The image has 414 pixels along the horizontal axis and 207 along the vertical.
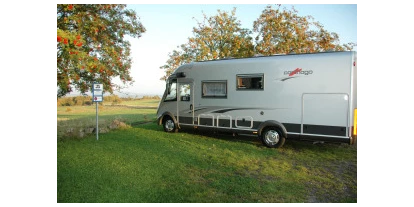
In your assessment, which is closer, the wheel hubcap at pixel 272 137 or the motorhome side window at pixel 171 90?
the wheel hubcap at pixel 272 137

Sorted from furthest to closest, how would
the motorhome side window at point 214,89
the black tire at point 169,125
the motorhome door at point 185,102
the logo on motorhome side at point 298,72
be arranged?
the black tire at point 169,125 < the motorhome door at point 185,102 < the motorhome side window at point 214,89 < the logo on motorhome side at point 298,72

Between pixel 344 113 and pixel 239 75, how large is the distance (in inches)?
144

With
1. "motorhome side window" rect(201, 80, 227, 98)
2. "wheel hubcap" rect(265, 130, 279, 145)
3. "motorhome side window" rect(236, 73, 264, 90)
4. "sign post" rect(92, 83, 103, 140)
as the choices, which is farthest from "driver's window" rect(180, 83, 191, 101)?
"wheel hubcap" rect(265, 130, 279, 145)

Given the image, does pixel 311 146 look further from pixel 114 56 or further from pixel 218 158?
pixel 114 56

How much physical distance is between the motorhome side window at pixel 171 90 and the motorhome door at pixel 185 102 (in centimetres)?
25

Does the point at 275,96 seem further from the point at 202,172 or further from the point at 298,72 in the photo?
the point at 202,172

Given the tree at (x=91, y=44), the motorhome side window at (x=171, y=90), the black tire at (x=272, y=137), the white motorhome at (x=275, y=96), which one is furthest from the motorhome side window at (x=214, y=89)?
the tree at (x=91, y=44)

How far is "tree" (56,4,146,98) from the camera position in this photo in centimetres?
820

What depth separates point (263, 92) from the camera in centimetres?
930

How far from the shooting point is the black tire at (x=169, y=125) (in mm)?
12289

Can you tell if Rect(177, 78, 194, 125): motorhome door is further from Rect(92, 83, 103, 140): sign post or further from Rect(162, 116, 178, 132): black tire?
Rect(92, 83, 103, 140): sign post

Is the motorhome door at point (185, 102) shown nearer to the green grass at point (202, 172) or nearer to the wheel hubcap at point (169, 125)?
the wheel hubcap at point (169, 125)

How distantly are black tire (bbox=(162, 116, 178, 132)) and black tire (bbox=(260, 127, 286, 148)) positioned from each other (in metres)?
4.42
